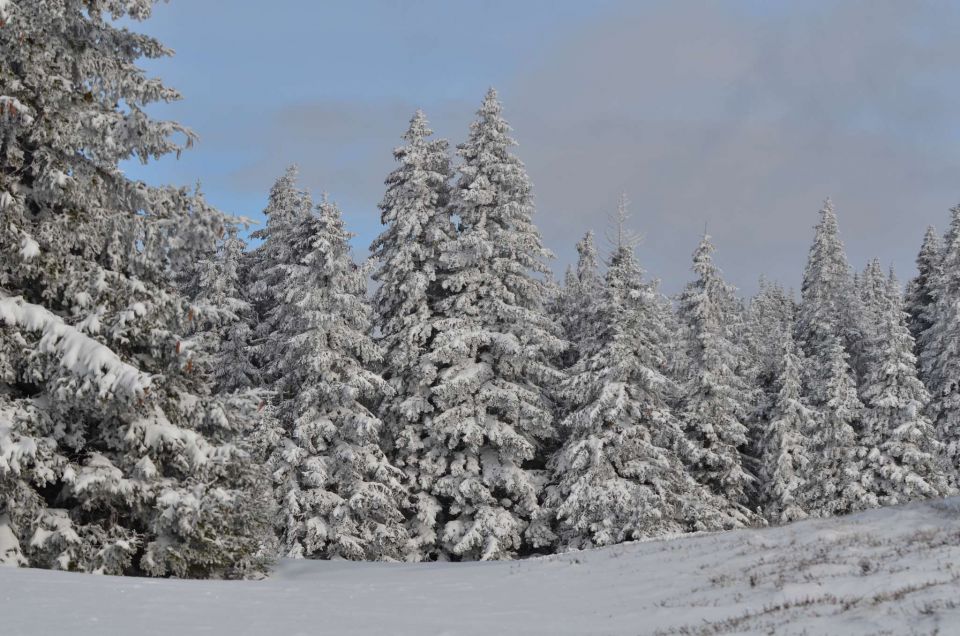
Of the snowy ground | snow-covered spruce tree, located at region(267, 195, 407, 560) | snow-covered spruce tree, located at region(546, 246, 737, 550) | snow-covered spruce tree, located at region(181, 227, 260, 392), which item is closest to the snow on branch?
the snowy ground

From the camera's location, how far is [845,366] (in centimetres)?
4194

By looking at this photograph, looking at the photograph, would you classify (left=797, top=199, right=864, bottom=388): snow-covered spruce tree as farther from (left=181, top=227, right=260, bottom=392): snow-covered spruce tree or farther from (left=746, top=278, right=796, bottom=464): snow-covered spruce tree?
(left=181, top=227, right=260, bottom=392): snow-covered spruce tree

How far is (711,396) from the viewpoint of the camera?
1485 inches

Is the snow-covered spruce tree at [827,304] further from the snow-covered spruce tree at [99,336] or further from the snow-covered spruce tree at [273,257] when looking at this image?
the snow-covered spruce tree at [99,336]

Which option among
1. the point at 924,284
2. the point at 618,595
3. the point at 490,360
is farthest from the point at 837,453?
the point at 618,595

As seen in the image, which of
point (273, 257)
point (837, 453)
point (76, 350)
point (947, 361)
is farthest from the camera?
point (947, 361)

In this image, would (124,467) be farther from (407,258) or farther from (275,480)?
(407,258)

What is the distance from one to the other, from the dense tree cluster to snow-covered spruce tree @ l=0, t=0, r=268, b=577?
48mm

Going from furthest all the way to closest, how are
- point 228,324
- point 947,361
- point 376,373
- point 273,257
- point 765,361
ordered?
1. point 765,361
2. point 947,361
3. point 273,257
4. point 228,324
5. point 376,373

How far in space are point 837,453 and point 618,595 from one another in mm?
31772

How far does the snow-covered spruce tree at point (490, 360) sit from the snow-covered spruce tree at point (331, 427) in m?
2.30

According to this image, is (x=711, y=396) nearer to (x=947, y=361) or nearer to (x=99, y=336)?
(x=947, y=361)

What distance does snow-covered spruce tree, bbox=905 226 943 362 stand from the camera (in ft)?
176

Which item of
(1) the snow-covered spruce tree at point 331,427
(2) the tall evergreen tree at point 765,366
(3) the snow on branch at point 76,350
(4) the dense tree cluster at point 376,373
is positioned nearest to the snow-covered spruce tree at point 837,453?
(4) the dense tree cluster at point 376,373
